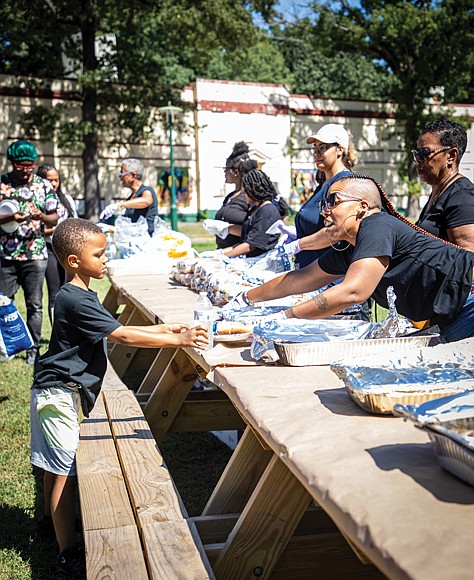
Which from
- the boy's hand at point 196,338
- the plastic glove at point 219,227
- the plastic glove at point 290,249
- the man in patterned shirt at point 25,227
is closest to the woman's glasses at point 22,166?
the man in patterned shirt at point 25,227

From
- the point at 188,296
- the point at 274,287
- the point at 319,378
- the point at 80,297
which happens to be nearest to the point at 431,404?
the point at 319,378

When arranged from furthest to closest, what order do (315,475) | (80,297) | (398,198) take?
(398,198)
(80,297)
(315,475)

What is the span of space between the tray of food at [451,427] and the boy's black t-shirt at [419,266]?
0.92m

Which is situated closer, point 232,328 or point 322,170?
point 232,328

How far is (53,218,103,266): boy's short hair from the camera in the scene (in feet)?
8.95

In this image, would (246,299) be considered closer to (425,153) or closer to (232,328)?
(232,328)

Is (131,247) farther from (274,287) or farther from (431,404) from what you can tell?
(431,404)

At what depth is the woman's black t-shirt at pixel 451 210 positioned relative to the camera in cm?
339

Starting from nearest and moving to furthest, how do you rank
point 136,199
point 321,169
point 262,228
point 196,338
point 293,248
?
1. point 196,338
2. point 293,248
3. point 321,169
4. point 262,228
5. point 136,199

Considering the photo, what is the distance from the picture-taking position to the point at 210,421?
402 cm

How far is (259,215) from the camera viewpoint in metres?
5.06

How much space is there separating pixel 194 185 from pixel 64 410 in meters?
23.4

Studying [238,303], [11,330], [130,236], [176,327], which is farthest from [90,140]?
[176,327]

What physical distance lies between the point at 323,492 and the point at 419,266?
137 cm
